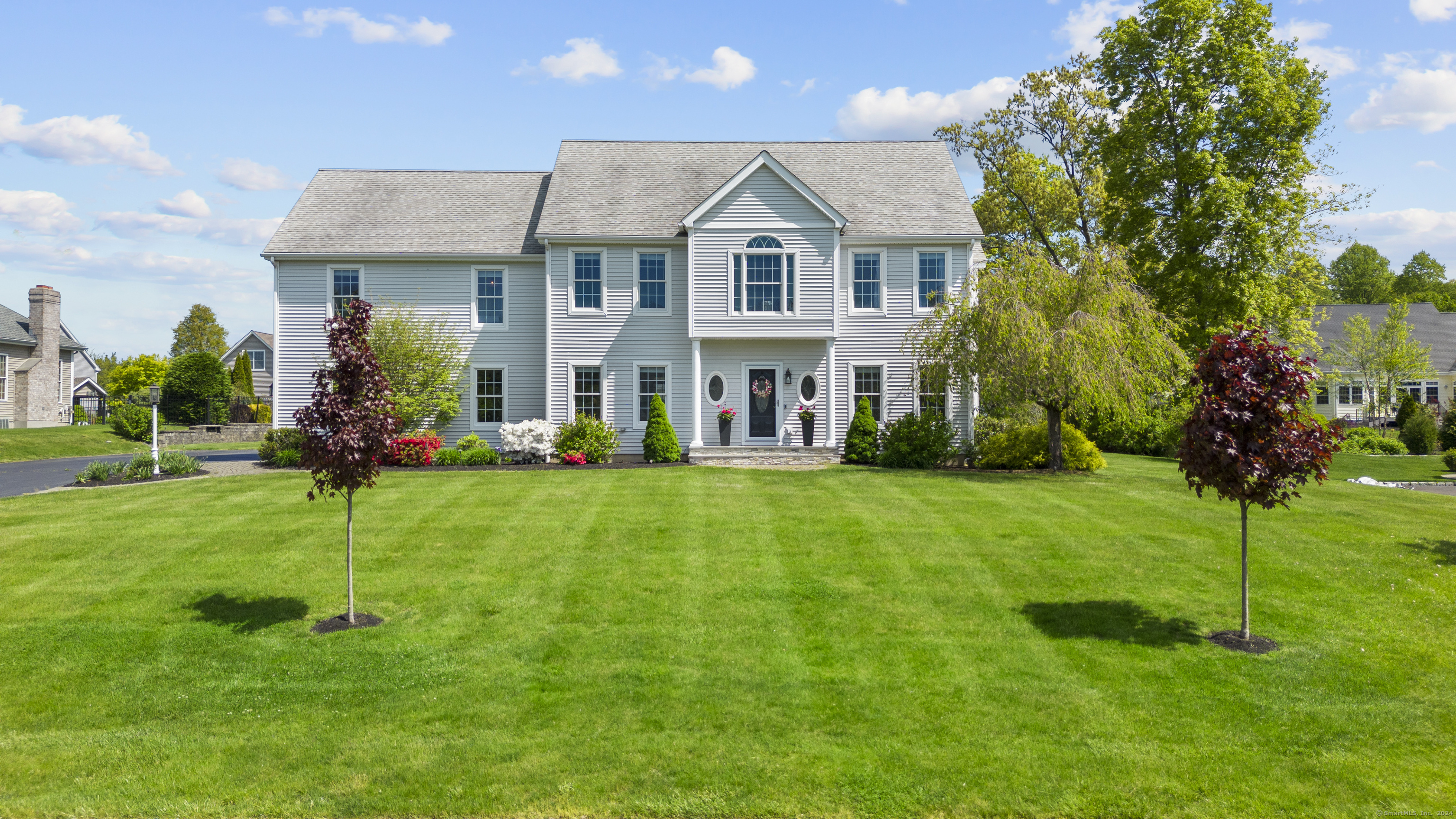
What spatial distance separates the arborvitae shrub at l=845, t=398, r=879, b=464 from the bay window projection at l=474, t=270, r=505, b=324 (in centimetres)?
1073

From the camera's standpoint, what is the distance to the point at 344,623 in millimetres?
9281

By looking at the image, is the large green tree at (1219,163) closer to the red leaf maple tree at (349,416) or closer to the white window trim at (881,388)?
the white window trim at (881,388)

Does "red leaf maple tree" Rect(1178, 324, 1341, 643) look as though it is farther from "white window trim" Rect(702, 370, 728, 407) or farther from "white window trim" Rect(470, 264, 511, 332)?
"white window trim" Rect(470, 264, 511, 332)

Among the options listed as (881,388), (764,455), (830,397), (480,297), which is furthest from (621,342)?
(881,388)

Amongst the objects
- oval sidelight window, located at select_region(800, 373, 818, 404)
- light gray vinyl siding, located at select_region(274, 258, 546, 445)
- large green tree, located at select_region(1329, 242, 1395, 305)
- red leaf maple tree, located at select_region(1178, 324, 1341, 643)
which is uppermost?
large green tree, located at select_region(1329, 242, 1395, 305)

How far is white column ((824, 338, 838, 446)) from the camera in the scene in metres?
23.0

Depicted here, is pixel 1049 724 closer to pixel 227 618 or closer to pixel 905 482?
pixel 227 618

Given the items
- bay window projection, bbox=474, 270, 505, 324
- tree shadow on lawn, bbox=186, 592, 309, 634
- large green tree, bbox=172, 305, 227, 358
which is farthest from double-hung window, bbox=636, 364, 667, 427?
large green tree, bbox=172, 305, 227, 358

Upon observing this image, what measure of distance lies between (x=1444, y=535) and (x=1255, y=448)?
763cm

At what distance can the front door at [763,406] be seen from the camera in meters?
24.1

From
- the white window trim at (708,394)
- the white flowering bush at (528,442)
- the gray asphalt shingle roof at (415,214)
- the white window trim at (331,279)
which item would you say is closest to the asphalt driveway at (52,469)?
the white window trim at (331,279)

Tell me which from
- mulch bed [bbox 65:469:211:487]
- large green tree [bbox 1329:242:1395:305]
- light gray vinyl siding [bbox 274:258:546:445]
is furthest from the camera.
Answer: large green tree [bbox 1329:242:1395:305]

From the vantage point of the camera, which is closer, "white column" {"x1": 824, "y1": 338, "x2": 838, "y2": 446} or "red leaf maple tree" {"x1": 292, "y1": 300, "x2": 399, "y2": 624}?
"red leaf maple tree" {"x1": 292, "y1": 300, "x2": 399, "y2": 624}

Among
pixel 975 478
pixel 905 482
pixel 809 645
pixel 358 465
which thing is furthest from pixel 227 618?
pixel 975 478
